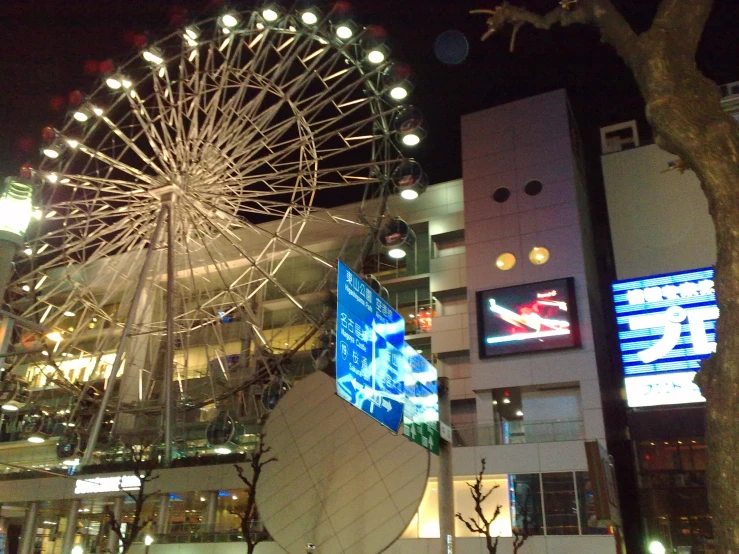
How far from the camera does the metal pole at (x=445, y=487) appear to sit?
39.3 feet

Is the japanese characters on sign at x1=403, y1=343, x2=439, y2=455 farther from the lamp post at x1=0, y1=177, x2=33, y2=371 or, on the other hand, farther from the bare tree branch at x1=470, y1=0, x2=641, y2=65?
the lamp post at x1=0, y1=177, x2=33, y2=371

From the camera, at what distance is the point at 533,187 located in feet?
109

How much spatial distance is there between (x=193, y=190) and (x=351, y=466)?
13.2 meters

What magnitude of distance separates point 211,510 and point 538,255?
68.0 ft

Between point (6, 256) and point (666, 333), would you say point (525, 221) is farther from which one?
point (6, 256)

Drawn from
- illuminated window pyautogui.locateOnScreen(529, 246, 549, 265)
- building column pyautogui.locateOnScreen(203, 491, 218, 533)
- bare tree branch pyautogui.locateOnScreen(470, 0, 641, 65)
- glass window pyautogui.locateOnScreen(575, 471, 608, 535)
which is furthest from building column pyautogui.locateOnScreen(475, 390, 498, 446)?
bare tree branch pyautogui.locateOnScreen(470, 0, 641, 65)

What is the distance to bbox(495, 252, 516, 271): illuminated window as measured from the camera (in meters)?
32.1

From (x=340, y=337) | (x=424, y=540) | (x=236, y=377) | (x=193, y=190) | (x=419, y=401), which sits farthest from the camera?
(x=236, y=377)

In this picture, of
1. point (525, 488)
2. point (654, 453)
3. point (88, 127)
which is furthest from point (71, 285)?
point (654, 453)

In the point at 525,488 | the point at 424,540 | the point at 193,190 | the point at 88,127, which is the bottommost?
the point at 424,540

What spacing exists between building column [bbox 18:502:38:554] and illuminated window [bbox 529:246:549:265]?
3203cm

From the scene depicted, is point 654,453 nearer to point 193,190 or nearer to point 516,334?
point 516,334

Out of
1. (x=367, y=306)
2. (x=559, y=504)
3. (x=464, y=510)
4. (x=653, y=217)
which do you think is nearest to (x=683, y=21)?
(x=367, y=306)

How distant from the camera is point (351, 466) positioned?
92.6 ft
